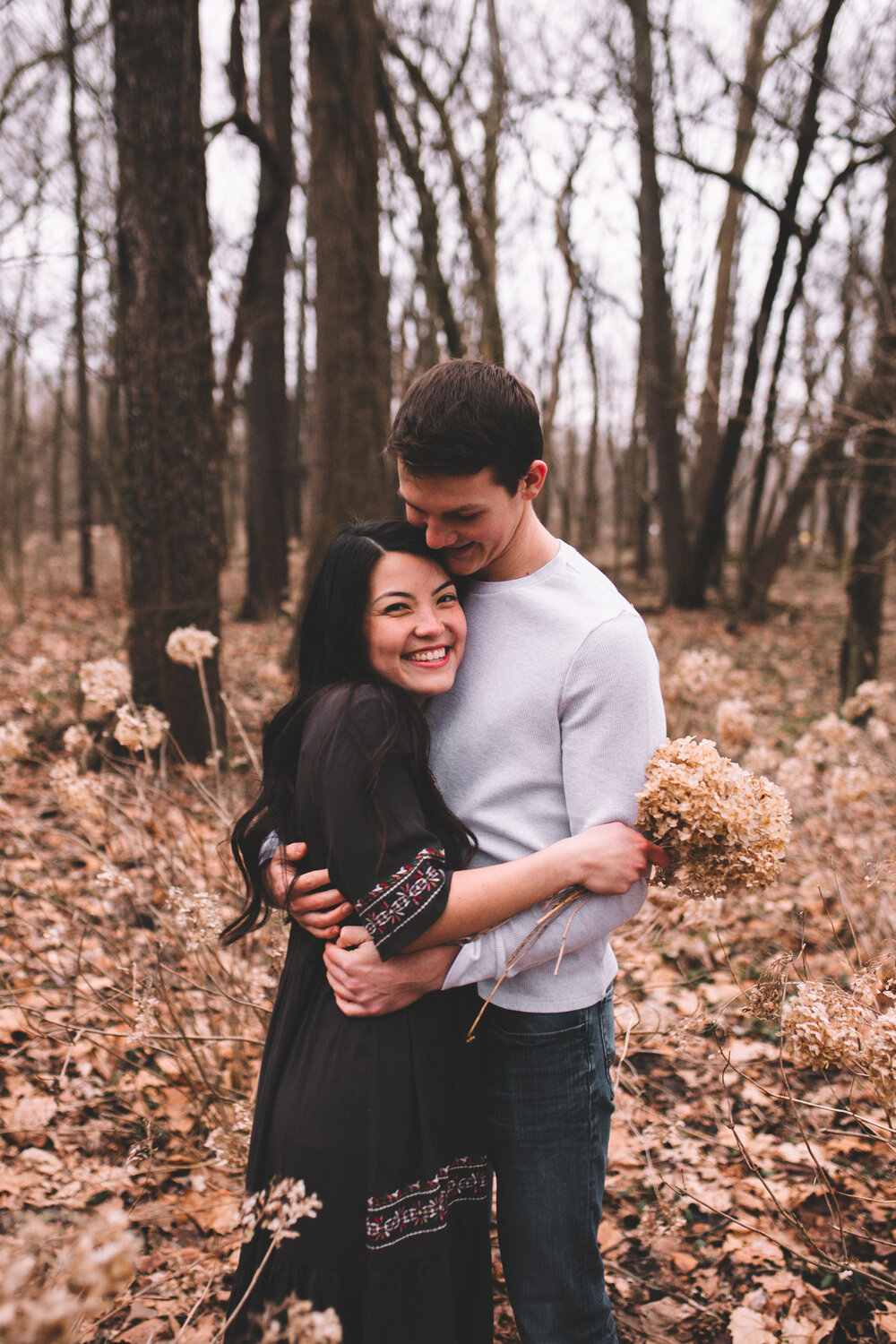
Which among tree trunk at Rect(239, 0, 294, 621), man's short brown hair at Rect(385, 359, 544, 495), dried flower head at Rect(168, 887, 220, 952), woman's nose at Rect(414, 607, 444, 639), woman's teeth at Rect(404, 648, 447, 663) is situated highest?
tree trunk at Rect(239, 0, 294, 621)

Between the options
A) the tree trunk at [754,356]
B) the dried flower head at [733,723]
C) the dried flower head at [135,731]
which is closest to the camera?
the dried flower head at [135,731]

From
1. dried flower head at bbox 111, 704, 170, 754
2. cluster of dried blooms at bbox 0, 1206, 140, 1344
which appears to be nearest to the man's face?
cluster of dried blooms at bbox 0, 1206, 140, 1344

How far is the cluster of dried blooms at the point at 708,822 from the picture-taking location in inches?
55.0

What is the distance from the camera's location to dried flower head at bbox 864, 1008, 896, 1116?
140cm

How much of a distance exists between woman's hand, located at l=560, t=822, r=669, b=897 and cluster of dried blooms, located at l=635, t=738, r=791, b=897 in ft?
0.13

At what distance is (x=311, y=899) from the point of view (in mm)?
1591

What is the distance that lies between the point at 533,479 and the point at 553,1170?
1.40 m

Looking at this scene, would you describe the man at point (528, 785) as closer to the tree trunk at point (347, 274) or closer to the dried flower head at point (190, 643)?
the dried flower head at point (190, 643)

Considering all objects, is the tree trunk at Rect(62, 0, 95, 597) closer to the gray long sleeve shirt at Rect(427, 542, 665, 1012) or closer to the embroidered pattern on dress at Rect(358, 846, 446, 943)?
the gray long sleeve shirt at Rect(427, 542, 665, 1012)

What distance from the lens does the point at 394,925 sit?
141cm

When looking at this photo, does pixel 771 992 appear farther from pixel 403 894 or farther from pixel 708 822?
pixel 403 894

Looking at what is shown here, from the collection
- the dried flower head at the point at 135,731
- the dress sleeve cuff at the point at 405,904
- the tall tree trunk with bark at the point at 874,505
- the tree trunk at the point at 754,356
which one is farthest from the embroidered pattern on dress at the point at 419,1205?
the tree trunk at the point at 754,356

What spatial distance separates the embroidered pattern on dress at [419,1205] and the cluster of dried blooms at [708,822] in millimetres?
709

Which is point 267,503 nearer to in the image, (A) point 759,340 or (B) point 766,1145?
(A) point 759,340
